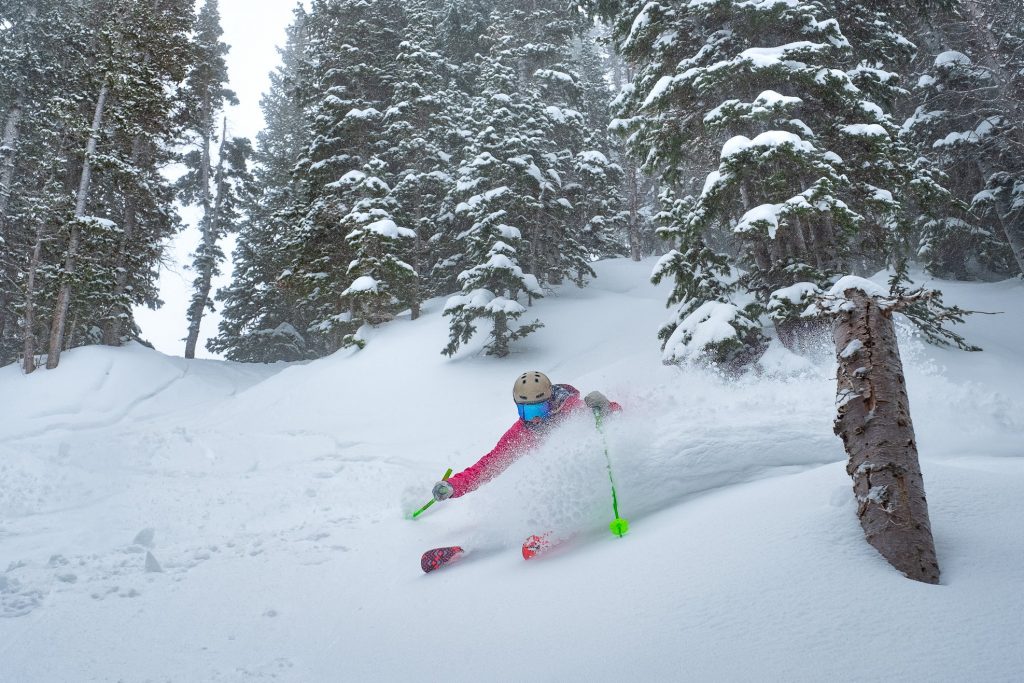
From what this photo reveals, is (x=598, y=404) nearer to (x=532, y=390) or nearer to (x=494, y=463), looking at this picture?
(x=532, y=390)

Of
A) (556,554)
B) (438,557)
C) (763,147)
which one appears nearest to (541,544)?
(556,554)

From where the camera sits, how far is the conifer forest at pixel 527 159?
929cm

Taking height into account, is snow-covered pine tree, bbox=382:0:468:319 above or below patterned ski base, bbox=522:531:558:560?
above

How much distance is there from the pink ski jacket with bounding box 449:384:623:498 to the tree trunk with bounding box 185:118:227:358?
939 inches

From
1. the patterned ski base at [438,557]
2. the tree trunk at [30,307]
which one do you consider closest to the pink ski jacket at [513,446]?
the patterned ski base at [438,557]

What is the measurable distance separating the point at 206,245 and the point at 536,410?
2714cm

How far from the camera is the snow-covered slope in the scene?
2104 mm

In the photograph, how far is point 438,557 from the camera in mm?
4242

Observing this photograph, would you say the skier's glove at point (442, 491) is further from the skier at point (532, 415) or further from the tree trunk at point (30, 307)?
the tree trunk at point (30, 307)

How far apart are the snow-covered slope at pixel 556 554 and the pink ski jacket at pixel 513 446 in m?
0.17

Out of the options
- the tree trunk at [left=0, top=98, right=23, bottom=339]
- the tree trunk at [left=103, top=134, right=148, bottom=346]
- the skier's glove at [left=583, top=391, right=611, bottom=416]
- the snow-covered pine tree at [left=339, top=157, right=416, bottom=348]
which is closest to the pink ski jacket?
the skier's glove at [left=583, top=391, right=611, bottom=416]

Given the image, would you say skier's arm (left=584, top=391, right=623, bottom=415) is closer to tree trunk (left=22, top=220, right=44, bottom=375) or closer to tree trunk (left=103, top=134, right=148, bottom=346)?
tree trunk (left=22, top=220, right=44, bottom=375)

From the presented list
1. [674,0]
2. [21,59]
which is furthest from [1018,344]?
[21,59]

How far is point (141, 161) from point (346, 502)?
20.1 m
